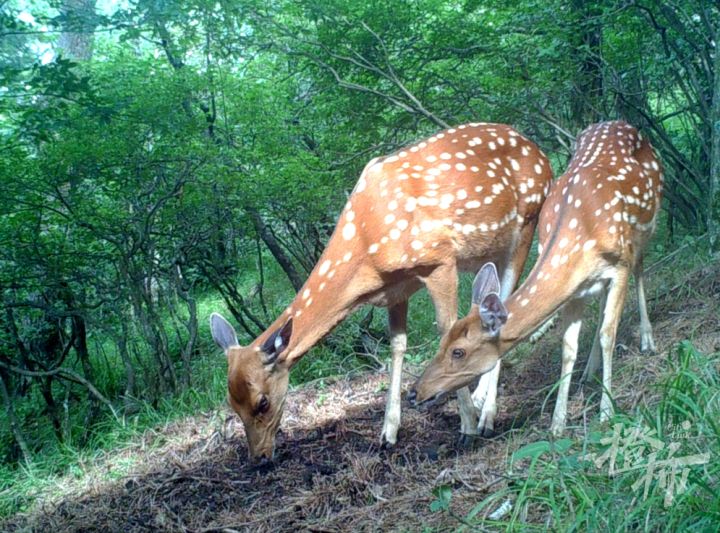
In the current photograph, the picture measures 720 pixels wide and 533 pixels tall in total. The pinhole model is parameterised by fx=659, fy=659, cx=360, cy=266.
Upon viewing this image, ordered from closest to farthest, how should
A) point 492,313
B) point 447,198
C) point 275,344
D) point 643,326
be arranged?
point 492,313 < point 275,344 < point 447,198 < point 643,326

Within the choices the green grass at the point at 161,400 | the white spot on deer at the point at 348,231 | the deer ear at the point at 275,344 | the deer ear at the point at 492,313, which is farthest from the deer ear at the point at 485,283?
the green grass at the point at 161,400

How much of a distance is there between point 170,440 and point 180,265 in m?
2.37

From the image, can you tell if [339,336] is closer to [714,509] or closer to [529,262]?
[529,262]

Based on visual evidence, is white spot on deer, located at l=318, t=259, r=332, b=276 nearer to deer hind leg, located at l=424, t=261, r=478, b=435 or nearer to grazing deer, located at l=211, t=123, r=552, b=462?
grazing deer, located at l=211, t=123, r=552, b=462

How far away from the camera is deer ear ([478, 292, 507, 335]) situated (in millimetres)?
3564

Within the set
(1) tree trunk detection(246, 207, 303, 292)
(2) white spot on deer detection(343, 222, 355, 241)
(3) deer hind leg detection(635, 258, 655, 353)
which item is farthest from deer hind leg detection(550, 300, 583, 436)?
(1) tree trunk detection(246, 207, 303, 292)

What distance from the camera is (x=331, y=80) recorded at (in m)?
6.59

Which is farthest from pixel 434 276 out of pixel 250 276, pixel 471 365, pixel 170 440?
pixel 250 276

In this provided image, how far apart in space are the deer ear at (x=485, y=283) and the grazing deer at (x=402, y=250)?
593 mm

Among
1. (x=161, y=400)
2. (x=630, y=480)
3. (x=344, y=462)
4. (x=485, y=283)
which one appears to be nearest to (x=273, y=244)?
(x=161, y=400)

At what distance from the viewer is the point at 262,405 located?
4027 millimetres

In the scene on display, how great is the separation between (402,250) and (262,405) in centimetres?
133

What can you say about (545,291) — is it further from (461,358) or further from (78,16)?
(78,16)

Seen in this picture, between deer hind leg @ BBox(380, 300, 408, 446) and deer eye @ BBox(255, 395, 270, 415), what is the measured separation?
0.82 meters
